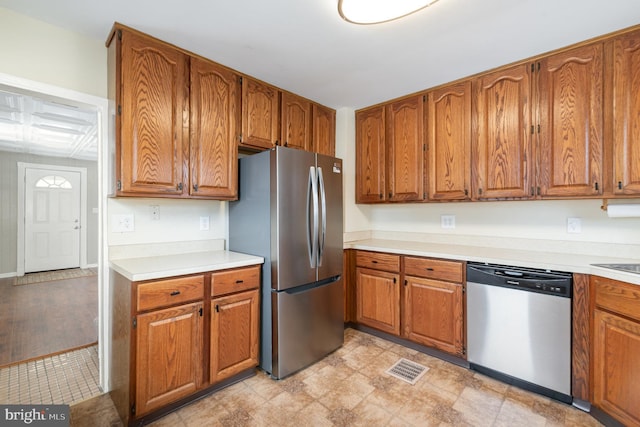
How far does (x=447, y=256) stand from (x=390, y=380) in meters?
0.99

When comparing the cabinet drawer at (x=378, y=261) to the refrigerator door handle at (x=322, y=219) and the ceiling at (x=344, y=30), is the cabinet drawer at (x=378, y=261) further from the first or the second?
the ceiling at (x=344, y=30)

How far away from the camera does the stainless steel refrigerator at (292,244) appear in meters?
2.06

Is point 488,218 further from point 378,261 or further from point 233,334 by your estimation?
point 233,334

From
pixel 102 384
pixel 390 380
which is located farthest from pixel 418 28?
pixel 102 384

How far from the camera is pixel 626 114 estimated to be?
5.86 ft

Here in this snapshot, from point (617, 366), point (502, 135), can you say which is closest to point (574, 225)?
point (502, 135)

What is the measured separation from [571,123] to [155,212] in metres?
2.98

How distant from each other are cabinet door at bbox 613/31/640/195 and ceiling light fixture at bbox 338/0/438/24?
138cm

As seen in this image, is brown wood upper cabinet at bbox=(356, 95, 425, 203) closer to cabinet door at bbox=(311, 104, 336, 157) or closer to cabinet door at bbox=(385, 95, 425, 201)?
cabinet door at bbox=(385, 95, 425, 201)

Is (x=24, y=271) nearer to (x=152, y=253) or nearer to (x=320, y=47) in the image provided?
(x=152, y=253)

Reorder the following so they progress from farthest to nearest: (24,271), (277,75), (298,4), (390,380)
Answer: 1. (24,271)
2. (277,75)
3. (390,380)
4. (298,4)

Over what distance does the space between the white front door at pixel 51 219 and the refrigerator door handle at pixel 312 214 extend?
5.87m

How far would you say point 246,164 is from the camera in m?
2.29

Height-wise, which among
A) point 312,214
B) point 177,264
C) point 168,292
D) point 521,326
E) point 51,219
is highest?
point 312,214
